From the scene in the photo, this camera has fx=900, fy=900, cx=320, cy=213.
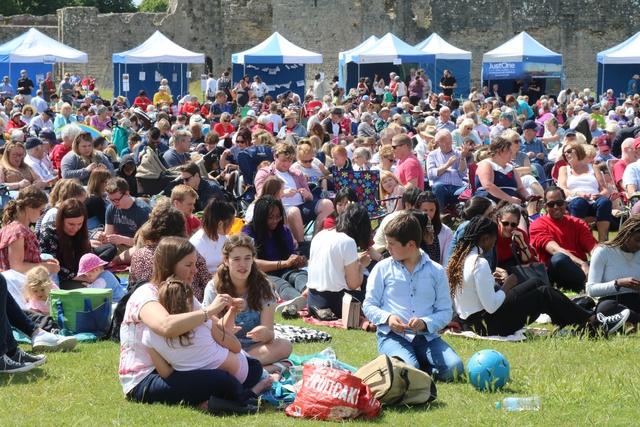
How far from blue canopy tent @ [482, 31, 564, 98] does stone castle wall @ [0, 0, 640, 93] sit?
9.99 metres

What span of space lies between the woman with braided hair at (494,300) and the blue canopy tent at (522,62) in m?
22.6

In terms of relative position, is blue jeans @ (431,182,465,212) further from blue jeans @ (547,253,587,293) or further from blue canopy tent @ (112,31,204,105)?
blue canopy tent @ (112,31,204,105)

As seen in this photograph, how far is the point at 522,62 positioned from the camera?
93.1 ft

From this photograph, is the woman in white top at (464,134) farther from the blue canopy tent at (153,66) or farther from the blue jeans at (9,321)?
the blue canopy tent at (153,66)

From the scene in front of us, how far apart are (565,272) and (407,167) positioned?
3.03 meters

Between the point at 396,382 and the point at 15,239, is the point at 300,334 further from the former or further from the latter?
the point at 15,239

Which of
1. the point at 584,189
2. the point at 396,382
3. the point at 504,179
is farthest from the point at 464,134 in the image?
the point at 396,382

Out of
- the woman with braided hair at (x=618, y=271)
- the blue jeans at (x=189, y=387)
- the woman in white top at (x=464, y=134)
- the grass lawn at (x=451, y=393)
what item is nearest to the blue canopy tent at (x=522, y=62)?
the woman in white top at (x=464, y=134)

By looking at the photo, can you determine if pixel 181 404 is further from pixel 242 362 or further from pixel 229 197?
pixel 229 197

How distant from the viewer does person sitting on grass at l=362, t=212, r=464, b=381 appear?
548cm

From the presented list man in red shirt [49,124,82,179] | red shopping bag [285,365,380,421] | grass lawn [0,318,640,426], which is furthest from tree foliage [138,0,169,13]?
red shopping bag [285,365,380,421]

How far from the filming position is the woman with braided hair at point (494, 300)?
6301 millimetres

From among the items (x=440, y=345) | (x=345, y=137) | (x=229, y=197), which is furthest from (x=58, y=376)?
(x=345, y=137)

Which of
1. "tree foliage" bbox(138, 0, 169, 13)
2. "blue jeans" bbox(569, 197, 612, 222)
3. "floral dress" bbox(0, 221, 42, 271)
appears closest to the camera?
"floral dress" bbox(0, 221, 42, 271)
